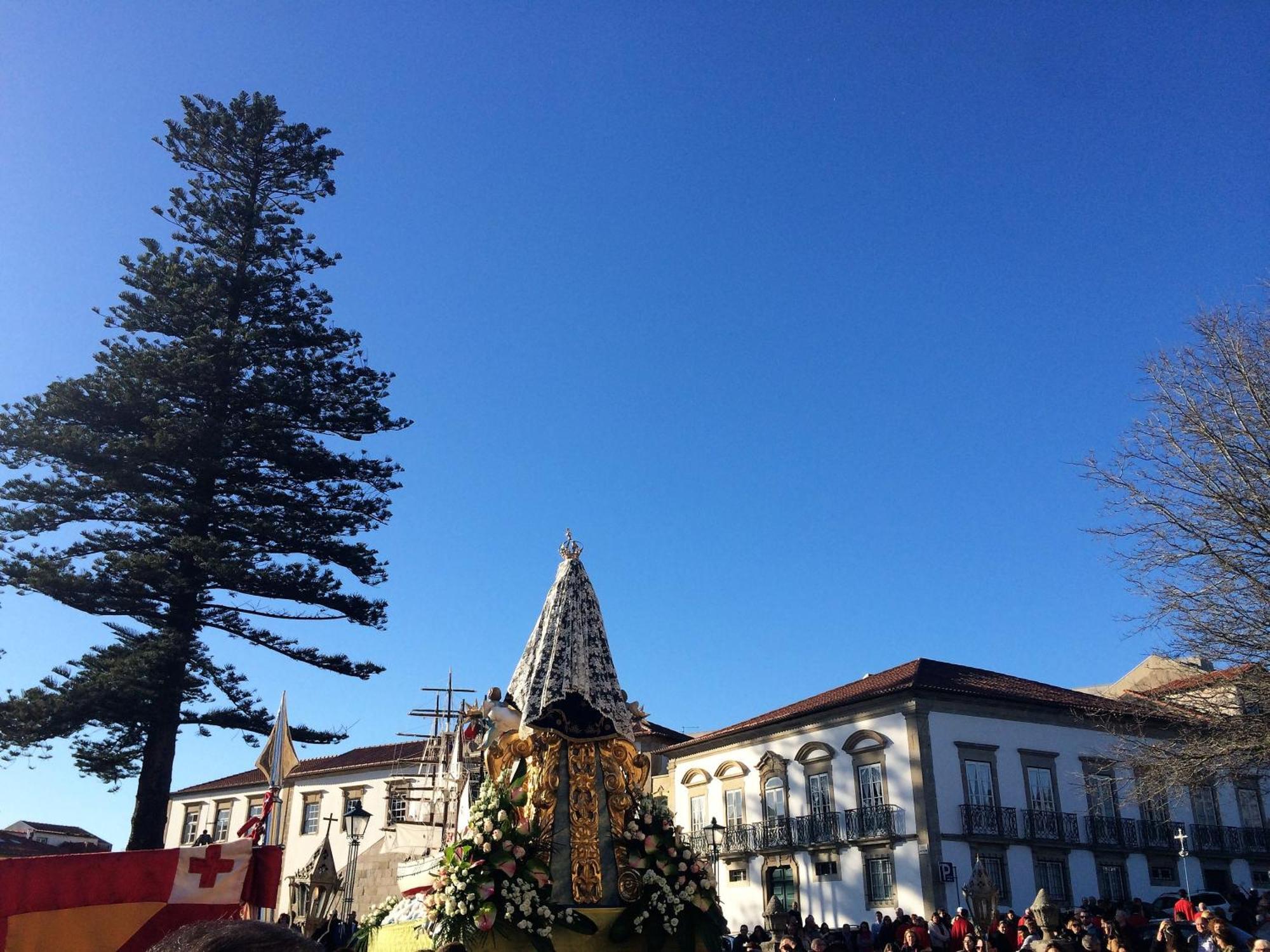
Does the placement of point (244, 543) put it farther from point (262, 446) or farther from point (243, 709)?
point (243, 709)

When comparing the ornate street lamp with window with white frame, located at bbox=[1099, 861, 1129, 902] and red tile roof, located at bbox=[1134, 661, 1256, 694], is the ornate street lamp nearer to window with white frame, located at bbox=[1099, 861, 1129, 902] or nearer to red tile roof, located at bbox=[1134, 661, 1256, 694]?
red tile roof, located at bbox=[1134, 661, 1256, 694]

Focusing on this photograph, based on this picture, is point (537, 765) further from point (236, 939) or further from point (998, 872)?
point (998, 872)

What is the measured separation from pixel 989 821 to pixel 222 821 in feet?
127

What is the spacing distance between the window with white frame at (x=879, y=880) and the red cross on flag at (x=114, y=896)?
2300 cm

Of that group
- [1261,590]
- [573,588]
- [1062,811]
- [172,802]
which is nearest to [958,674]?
[1062,811]

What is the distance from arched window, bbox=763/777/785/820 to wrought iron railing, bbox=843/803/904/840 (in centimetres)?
315

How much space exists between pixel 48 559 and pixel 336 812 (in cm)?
2911

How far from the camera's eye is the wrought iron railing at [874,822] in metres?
27.7

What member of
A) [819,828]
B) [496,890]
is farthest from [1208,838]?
[496,890]

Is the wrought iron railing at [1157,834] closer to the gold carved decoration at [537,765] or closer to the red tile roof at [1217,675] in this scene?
the red tile roof at [1217,675]

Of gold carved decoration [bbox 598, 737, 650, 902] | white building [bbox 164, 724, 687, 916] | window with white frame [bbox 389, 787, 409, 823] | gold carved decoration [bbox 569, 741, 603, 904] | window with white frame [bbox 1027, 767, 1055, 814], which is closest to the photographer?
gold carved decoration [bbox 569, 741, 603, 904]

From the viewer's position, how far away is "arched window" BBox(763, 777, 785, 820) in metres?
32.1

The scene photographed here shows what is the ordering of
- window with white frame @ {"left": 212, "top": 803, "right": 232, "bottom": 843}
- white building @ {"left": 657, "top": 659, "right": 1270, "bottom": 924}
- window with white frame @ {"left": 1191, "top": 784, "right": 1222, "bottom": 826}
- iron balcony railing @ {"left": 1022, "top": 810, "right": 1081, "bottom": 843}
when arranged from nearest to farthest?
1. white building @ {"left": 657, "top": 659, "right": 1270, "bottom": 924}
2. iron balcony railing @ {"left": 1022, "top": 810, "right": 1081, "bottom": 843}
3. window with white frame @ {"left": 1191, "top": 784, "right": 1222, "bottom": 826}
4. window with white frame @ {"left": 212, "top": 803, "right": 232, "bottom": 843}

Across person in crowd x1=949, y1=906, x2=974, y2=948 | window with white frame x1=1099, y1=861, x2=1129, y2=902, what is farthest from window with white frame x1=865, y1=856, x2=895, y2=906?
person in crowd x1=949, y1=906, x2=974, y2=948
